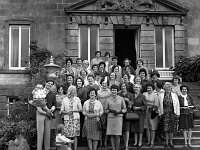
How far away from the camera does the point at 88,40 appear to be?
781 inches

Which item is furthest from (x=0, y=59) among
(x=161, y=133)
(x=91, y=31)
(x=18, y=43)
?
(x=161, y=133)

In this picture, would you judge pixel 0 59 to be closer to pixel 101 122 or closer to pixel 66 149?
pixel 101 122

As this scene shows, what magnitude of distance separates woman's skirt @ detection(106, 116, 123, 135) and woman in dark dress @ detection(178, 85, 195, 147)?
1961mm

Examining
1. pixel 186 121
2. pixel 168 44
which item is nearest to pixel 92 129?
pixel 186 121

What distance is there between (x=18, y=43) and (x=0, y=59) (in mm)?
1139

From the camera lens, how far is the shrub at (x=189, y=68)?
18422mm

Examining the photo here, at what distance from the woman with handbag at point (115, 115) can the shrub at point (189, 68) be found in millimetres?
6954

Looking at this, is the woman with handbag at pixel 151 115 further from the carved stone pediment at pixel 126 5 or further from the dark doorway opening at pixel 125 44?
the dark doorway opening at pixel 125 44

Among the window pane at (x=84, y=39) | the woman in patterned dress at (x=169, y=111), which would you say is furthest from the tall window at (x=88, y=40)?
the woman in patterned dress at (x=169, y=111)

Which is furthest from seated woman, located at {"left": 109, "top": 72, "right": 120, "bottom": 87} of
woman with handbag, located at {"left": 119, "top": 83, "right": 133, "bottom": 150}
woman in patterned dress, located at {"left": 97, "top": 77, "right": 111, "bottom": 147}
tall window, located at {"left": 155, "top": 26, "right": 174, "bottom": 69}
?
tall window, located at {"left": 155, "top": 26, "right": 174, "bottom": 69}

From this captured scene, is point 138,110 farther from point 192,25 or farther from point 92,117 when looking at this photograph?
point 192,25

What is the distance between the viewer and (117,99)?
12.4 metres

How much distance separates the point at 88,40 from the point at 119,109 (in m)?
8.01

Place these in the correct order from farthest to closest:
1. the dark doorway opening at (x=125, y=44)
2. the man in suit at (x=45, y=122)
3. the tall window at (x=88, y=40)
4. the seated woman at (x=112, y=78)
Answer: the dark doorway opening at (x=125, y=44), the tall window at (x=88, y=40), the seated woman at (x=112, y=78), the man in suit at (x=45, y=122)
